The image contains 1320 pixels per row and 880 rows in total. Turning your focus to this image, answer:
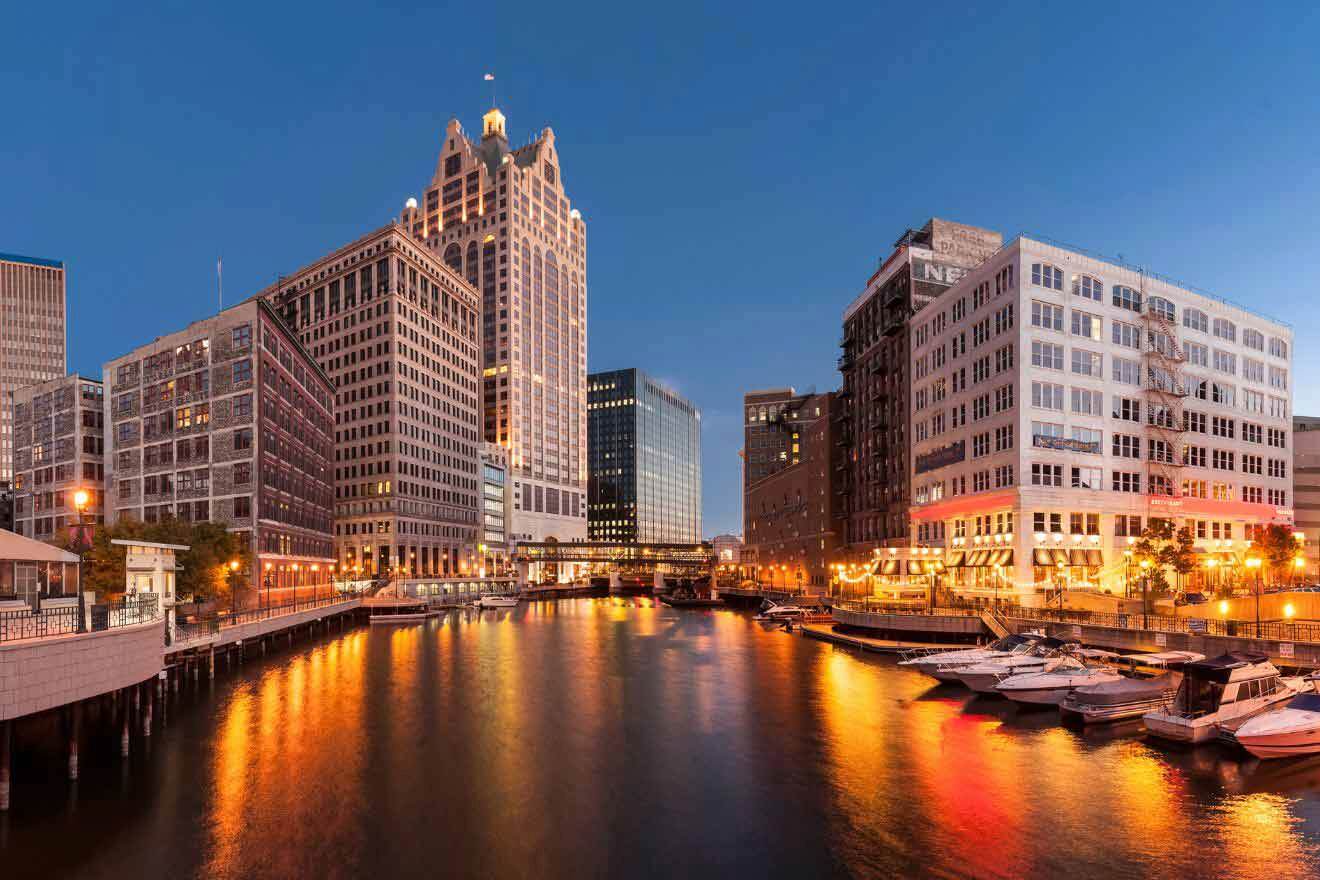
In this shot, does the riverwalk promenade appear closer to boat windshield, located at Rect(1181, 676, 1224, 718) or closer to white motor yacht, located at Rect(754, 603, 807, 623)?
boat windshield, located at Rect(1181, 676, 1224, 718)

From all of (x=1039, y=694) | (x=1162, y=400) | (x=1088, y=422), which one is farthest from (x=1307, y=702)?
(x=1162, y=400)

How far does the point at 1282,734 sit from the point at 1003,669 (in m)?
17.9

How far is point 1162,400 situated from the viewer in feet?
310

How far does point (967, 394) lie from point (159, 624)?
85043 mm

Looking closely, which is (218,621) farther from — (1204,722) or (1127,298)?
(1127,298)

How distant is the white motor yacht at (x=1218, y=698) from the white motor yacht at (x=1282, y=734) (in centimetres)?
151

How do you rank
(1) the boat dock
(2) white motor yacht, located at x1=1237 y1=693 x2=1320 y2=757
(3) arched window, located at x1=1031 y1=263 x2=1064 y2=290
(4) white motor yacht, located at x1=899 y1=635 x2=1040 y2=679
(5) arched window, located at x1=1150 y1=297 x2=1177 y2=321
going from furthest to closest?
(5) arched window, located at x1=1150 y1=297 x2=1177 y2=321 → (3) arched window, located at x1=1031 y1=263 x2=1064 y2=290 → (1) the boat dock → (4) white motor yacht, located at x1=899 y1=635 x2=1040 y2=679 → (2) white motor yacht, located at x1=1237 y1=693 x2=1320 y2=757

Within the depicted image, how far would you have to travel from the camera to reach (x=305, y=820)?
31672 mm

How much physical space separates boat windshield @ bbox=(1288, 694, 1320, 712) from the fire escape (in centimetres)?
5617

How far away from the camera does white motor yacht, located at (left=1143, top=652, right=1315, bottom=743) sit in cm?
4144

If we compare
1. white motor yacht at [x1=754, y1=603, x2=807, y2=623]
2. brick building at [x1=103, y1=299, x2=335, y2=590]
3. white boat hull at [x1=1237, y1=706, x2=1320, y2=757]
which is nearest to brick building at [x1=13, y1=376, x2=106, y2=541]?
brick building at [x1=103, y1=299, x2=335, y2=590]

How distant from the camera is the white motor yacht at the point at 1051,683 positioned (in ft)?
169

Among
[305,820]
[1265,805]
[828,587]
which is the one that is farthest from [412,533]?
[1265,805]

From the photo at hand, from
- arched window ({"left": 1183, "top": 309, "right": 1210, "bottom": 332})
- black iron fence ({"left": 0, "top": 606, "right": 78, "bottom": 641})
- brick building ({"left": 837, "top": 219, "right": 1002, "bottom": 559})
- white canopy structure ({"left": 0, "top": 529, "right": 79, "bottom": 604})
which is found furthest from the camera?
brick building ({"left": 837, "top": 219, "right": 1002, "bottom": 559})
